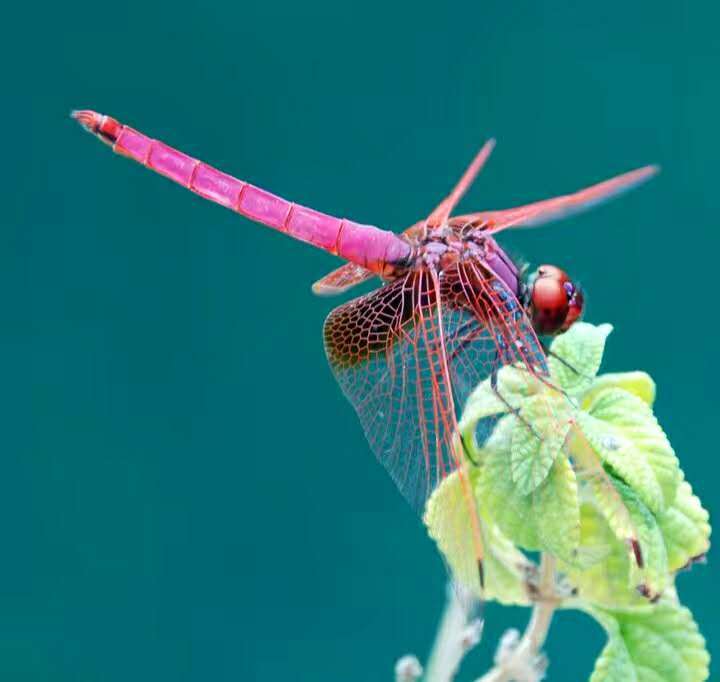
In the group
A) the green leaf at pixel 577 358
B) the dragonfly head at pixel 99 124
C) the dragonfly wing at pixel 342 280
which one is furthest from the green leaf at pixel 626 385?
the dragonfly head at pixel 99 124

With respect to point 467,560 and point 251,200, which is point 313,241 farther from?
point 467,560

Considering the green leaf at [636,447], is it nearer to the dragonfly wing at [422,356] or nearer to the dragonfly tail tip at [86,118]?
the dragonfly wing at [422,356]

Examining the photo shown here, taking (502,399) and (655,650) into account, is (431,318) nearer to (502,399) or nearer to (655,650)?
(502,399)

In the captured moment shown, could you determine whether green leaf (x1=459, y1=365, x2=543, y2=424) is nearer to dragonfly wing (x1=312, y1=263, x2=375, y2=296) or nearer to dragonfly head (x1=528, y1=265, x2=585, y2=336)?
dragonfly head (x1=528, y1=265, x2=585, y2=336)

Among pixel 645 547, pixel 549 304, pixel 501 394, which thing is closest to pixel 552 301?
pixel 549 304

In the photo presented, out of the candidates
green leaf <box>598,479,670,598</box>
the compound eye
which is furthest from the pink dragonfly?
green leaf <box>598,479,670,598</box>
